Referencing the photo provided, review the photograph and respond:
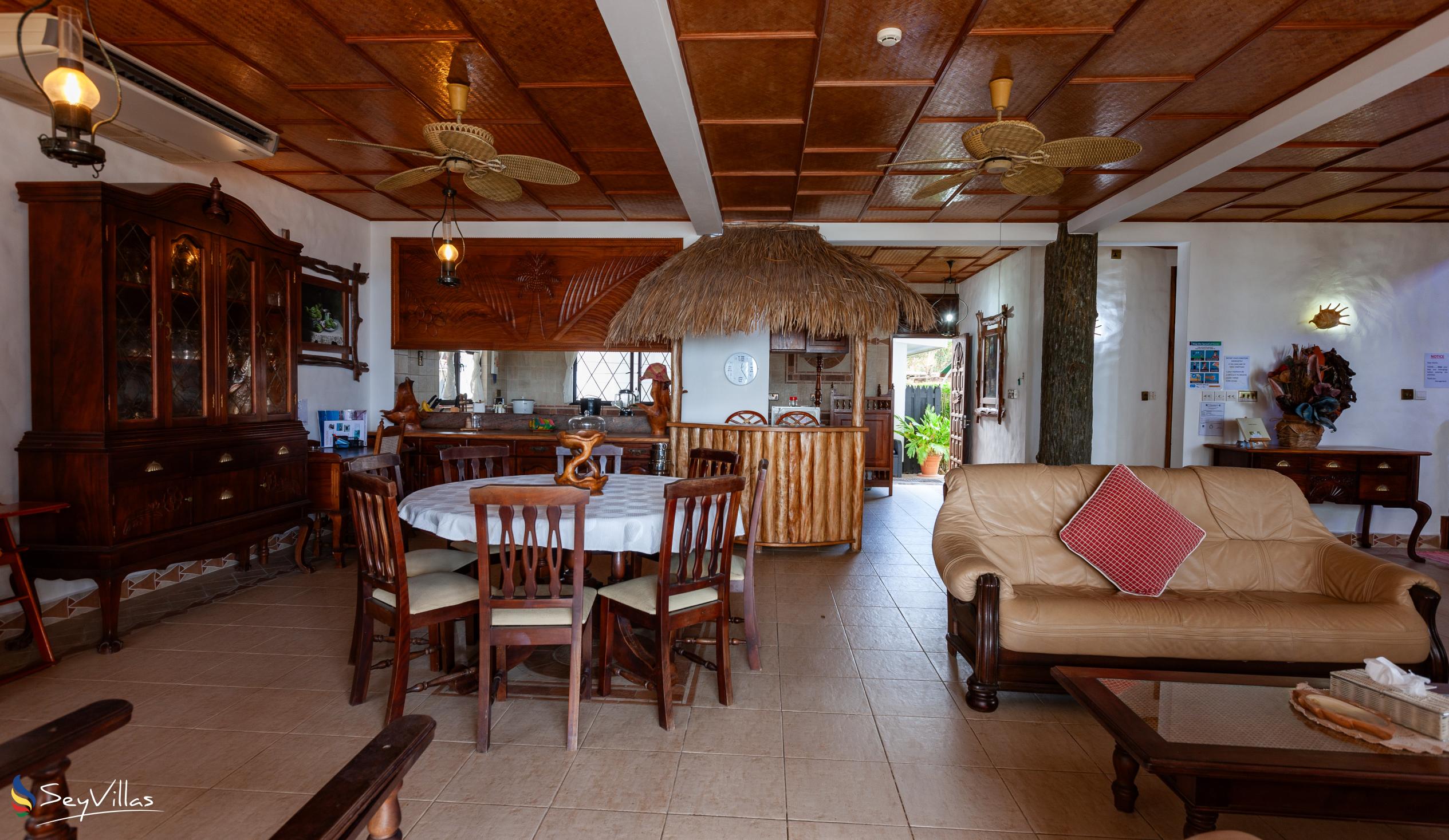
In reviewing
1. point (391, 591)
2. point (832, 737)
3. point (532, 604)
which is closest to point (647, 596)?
point (532, 604)

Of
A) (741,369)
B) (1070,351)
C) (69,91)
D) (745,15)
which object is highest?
(745,15)

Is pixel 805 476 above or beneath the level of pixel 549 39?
beneath

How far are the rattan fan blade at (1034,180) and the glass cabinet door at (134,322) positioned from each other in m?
5.02

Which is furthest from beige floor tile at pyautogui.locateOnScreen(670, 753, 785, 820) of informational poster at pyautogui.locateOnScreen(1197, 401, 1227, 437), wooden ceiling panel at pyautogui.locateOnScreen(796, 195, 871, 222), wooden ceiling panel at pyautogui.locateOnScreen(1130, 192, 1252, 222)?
informational poster at pyautogui.locateOnScreen(1197, 401, 1227, 437)

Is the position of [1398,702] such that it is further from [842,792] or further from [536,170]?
[536,170]

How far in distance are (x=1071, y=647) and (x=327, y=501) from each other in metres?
5.14

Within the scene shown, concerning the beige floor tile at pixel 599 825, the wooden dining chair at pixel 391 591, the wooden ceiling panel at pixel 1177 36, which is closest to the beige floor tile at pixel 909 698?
the beige floor tile at pixel 599 825

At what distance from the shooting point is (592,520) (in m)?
2.85

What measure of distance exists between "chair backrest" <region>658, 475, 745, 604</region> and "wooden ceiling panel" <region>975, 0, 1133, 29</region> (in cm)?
239

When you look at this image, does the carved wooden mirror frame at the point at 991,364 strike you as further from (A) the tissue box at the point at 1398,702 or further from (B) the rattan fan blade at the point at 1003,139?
(A) the tissue box at the point at 1398,702

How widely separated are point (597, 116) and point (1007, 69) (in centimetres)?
241

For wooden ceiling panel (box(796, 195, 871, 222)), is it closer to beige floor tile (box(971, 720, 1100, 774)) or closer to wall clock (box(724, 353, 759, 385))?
wall clock (box(724, 353, 759, 385))

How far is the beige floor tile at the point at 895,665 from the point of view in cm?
336

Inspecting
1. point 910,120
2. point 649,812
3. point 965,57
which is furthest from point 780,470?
point 649,812
